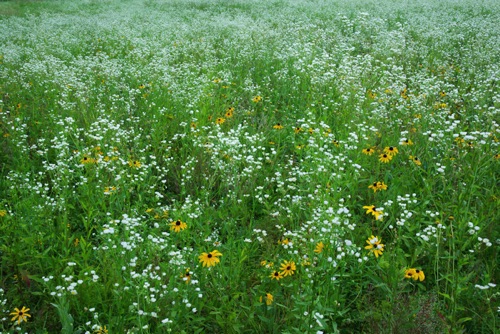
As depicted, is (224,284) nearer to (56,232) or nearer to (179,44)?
(56,232)

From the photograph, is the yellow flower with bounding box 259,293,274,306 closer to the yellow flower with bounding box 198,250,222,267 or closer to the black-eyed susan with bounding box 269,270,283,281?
the black-eyed susan with bounding box 269,270,283,281

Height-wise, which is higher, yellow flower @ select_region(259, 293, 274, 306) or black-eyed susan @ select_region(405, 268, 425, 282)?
black-eyed susan @ select_region(405, 268, 425, 282)

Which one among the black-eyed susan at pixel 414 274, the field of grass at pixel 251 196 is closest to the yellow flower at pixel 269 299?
the field of grass at pixel 251 196

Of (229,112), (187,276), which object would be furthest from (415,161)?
(229,112)

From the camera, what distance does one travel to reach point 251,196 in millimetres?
3654

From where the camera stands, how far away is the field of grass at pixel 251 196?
2338mm

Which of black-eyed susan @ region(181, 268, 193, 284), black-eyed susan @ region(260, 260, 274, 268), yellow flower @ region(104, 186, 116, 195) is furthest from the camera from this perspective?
yellow flower @ region(104, 186, 116, 195)

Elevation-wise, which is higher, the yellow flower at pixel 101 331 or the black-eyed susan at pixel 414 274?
the black-eyed susan at pixel 414 274

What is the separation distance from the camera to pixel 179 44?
26.9 ft

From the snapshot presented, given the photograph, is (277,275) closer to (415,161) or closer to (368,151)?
(415,161)

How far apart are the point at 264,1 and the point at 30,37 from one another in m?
8.92

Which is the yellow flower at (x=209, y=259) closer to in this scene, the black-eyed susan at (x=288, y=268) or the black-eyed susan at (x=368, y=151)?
the black-eyed susan at (x=288, y=268)

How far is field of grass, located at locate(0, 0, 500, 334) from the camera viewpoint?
234 centimetres

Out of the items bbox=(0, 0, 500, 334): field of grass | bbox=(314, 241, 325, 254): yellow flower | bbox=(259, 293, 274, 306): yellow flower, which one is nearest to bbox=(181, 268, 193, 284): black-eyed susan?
bbox=(0, 0, 500, 334): field of grass
